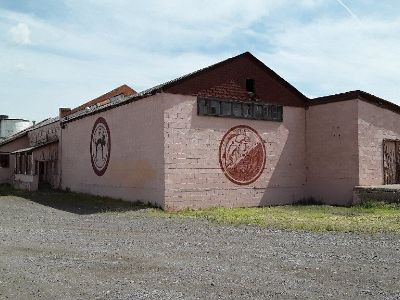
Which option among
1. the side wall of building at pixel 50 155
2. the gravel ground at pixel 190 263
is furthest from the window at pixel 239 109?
the side wall of building at pixel 50 155

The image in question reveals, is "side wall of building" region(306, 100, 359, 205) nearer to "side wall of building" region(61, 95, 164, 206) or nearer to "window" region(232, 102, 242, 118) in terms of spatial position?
"window" region(232, 102, 242, 118)

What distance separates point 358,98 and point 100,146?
40.2ft

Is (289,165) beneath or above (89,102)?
beneath

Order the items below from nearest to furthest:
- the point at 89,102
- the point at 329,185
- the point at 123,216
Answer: the point at 123,216 → the point at 329,185 → the point at 89,102

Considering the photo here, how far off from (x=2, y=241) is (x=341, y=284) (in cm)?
758

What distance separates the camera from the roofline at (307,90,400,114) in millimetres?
18656

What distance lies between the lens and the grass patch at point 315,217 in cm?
1224

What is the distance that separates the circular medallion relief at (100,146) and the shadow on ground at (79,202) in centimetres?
153

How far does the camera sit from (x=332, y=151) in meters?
19.5

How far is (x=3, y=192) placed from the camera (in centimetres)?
2562

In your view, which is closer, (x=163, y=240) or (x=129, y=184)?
(x=163, y=240)

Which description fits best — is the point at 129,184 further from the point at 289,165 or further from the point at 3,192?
the point at 3,192

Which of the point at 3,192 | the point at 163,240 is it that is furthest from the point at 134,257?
the point at 3,192

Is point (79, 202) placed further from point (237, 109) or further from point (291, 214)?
point (291, 214)
